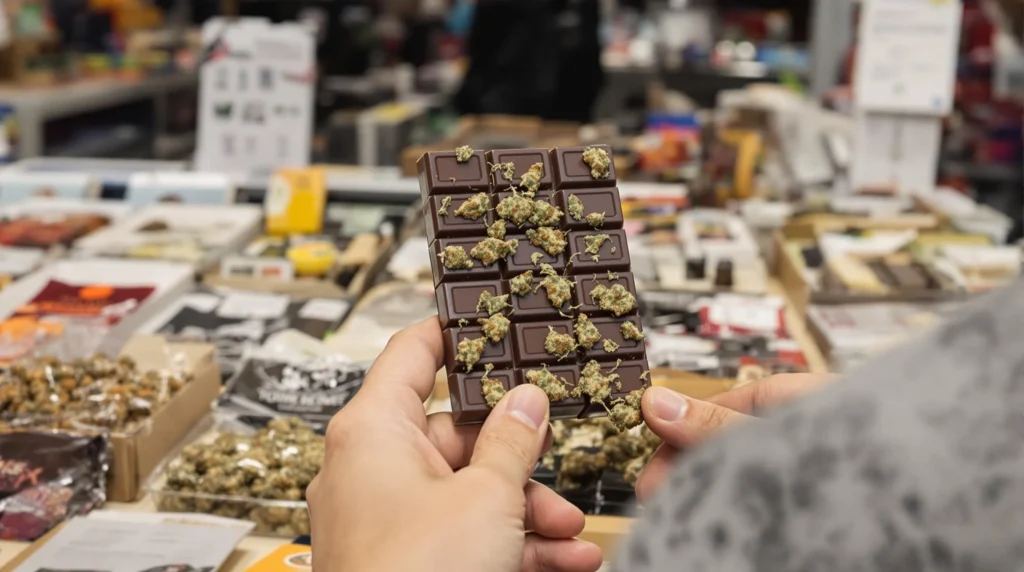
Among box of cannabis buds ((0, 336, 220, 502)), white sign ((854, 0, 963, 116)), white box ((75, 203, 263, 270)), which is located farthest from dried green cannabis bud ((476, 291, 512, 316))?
white sign ((854, 0, 963, 116))

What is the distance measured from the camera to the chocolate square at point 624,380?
47.9 inches

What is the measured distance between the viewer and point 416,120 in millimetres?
4801

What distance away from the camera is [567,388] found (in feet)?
3.95

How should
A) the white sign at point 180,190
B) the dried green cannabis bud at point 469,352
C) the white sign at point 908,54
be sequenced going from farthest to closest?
1. the white sign at point 908,54
2. the white sign at point 180,190
3. the dried green cannabis bud at point 469,352

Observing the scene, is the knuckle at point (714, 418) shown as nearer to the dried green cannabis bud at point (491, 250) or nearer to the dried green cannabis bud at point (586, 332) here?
the dried green cannabis bud at point (586, 332)

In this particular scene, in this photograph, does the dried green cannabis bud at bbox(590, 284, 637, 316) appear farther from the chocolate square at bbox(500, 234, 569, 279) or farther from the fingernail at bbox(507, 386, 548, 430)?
the fingernail at bbox(507, 386, 548, 430)

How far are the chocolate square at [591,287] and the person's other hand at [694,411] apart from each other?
0.13 metres

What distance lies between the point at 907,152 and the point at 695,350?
5.88 feet

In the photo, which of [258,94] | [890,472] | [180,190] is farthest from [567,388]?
[258,94]

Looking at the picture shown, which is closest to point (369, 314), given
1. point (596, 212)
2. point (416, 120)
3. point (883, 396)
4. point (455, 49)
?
point (596, 212)

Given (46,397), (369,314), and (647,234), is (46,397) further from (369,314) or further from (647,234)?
(647,234)

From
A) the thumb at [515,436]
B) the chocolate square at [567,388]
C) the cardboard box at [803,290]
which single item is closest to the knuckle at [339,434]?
the thumb at [515,436]

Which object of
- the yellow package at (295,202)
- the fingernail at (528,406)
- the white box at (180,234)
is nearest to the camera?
the fingernail at (528,406)

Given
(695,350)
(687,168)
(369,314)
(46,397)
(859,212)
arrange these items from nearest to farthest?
(46,397) < (695,350) < (369,314) < (859,212) < (687,168)
